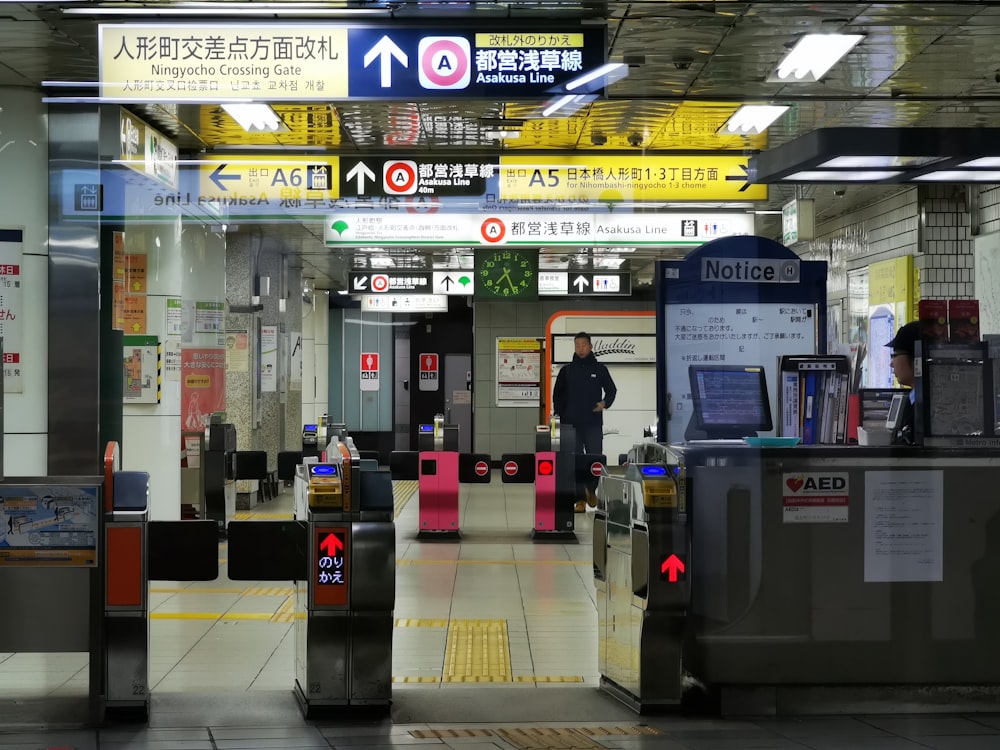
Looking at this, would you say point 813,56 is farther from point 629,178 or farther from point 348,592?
point 348,592

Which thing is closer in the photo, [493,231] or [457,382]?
[493,231]

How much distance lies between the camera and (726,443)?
16.8 ft

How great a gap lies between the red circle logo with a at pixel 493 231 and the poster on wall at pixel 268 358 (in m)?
6.32

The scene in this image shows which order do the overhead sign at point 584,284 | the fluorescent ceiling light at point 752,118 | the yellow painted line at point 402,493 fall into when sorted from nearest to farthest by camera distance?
the fluorescent ceiling light at point 752,118 → the overhead sign at point 584,284 → the yellow painted line at point 402,493

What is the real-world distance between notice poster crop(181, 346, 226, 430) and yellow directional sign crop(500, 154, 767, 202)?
4.48 meters

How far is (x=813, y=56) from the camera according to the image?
6.36 meters

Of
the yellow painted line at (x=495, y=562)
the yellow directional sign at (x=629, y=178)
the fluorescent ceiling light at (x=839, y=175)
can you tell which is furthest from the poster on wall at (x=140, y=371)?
the fluorescent ceiling light at (x=839, y=175)

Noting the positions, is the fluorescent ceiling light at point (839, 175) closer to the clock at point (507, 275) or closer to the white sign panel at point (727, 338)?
the white sign panel at point (727, 338)

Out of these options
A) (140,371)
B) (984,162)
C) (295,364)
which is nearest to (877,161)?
(984,162)

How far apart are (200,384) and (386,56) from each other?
6.68 m

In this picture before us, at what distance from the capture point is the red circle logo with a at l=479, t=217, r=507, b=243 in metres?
8.33

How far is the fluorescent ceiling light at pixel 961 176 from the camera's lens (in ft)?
18.0

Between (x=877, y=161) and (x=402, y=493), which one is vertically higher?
(x=877, y=161)

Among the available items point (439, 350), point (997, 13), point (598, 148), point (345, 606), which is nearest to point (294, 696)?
point (345, 606)
